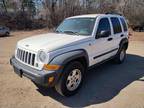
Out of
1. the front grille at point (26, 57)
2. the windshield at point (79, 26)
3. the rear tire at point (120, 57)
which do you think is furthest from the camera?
the rear tire at point (120, 57)

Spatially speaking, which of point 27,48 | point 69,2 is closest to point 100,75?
point 27,48

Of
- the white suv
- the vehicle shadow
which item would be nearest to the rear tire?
the vehicle shadow

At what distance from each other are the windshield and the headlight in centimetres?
151

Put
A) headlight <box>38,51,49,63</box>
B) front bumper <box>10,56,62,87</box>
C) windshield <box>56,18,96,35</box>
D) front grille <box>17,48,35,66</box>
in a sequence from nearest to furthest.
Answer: front bumper <box>10,56,62,87</box>
headlight <box>38,51,49,63</box>
front grille <box>17,48,35,66</box>
windshield <box>56,18,96,35</box>

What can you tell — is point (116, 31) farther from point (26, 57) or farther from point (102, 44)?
point (26, 57)

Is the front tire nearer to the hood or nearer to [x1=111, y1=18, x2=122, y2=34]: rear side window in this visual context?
the hood

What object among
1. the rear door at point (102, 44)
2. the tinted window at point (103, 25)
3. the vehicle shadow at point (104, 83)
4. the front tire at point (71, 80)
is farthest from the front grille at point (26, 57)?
the tinted window at point (103, 25)

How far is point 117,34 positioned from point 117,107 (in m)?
3.11

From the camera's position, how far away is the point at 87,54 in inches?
204

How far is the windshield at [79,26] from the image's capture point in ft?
18.2

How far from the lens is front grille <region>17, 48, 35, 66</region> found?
457cm

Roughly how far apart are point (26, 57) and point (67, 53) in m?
1.02

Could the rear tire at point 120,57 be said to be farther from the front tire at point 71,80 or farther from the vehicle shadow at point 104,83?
the front tire at point 71,80

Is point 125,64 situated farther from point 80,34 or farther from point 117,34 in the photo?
point 80,34
